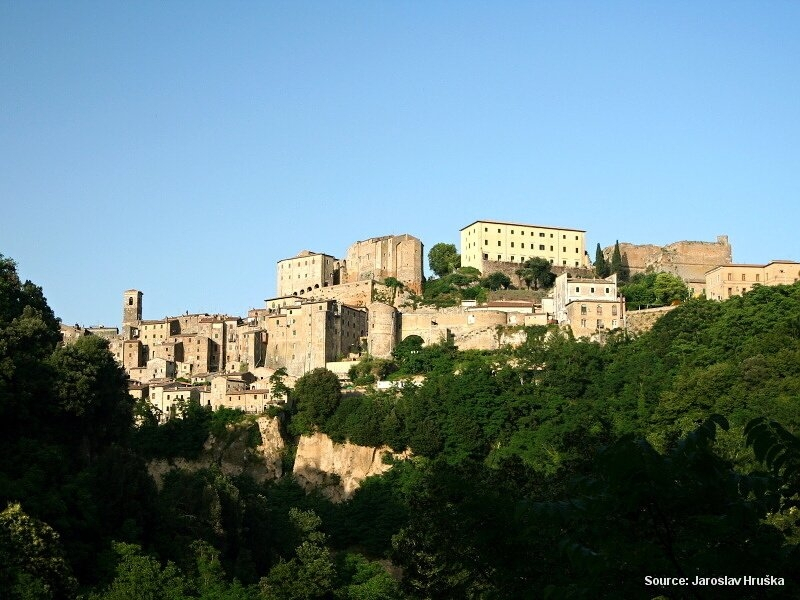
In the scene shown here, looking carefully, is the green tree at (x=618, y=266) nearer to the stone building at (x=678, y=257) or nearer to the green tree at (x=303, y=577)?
the stone building at (x=678, y=257)

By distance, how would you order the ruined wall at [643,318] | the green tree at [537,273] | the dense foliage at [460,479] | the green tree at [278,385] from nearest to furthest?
the dense foliage at [460,479]
the green tree at [278,385]
the ruined wall at [643,318]
the green tree at [537,273]

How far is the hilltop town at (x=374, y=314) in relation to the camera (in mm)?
72250

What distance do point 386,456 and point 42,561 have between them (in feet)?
102

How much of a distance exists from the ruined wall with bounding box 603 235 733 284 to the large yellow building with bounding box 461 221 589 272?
3070mm

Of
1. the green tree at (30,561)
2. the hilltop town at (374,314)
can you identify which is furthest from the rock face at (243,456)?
the green tree at (30,561)

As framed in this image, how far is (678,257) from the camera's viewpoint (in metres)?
94.0

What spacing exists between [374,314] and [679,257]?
29.8 m

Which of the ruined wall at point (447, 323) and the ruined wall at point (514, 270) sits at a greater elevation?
the ruined wall at point (514, 270)

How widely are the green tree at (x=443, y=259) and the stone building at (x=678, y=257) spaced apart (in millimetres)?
12539

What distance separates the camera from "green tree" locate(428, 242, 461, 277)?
9438 cm

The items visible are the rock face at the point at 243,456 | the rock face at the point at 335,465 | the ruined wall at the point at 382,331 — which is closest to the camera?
the rock face at the point at 335,465

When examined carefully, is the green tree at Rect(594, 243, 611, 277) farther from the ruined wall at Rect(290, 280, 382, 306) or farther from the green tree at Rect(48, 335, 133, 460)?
the green tree at Rect(48, 335, 133, 460)

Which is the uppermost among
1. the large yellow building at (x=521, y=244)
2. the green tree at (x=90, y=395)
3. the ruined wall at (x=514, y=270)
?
the large yellow building at (x=521, y=244)

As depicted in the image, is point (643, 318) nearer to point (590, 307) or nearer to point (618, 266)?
point (590, 307)
